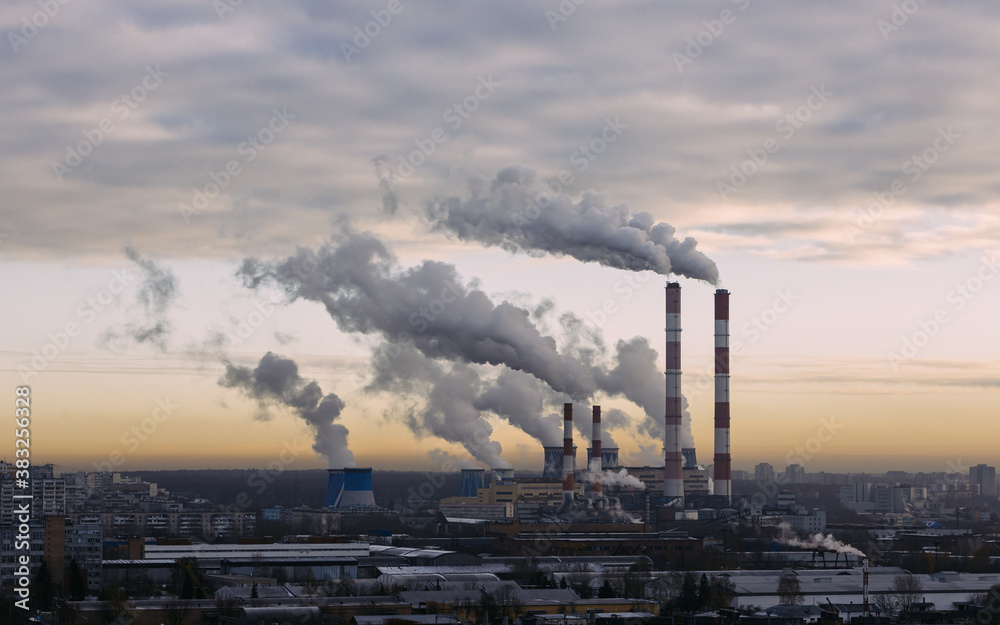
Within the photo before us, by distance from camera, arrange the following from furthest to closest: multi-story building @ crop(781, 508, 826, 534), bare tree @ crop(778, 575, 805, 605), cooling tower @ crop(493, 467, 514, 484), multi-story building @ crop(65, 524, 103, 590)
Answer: cooling tower @ crop(493, 467, 514, 484), multi-story building @ crop(781, 508, 826, 534), multi-story building @ crop(65, 524, 103, 590), bare tree @ crop(778, 575, 805, 605)

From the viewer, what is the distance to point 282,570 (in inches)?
2132

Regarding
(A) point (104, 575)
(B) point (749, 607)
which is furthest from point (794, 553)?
(A) point (104, 575)

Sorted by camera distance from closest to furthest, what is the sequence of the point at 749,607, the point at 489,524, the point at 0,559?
the point at 749,607 < the point at 0,559 < the point at 489,524

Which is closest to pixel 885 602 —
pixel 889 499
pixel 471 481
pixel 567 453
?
pixel 567 453

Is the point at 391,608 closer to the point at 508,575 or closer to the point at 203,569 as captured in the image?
the point at 508,575

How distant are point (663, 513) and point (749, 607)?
45111mm

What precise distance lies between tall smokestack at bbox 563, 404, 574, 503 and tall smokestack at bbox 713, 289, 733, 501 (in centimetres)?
1088

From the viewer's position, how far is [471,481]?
11306 centimetres

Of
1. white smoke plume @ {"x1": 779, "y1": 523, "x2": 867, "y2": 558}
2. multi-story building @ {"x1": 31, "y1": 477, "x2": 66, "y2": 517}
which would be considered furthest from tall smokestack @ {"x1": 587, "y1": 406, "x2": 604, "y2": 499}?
multi-story building @ {"x1": 31, "y1": 477, "x2": 66, "y2": 517}

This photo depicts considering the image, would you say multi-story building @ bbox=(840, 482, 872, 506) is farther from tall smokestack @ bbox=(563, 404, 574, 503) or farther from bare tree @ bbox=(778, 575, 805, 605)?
bare tree @ bbox=(778, 575, 805, 605)

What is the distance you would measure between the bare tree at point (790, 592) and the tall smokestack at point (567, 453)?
43690 mm

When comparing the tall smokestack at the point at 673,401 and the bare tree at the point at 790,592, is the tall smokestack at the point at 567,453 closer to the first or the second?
the tall smokestack at the point at 673,401

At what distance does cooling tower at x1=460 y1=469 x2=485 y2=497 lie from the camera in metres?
112

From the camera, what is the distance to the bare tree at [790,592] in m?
43.6
